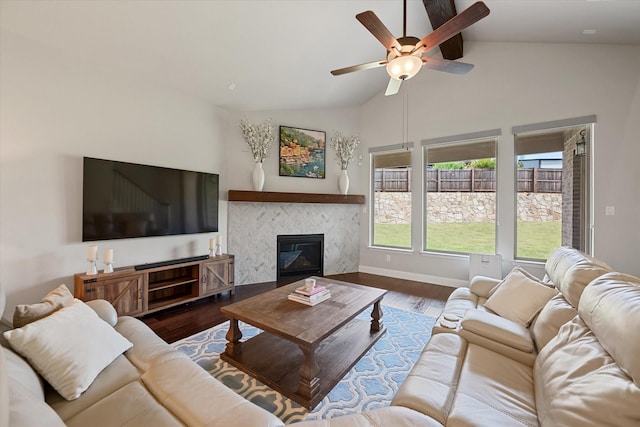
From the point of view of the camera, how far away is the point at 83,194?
2705 mm

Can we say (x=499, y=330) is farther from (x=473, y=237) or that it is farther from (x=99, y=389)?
(x=473, y=237)

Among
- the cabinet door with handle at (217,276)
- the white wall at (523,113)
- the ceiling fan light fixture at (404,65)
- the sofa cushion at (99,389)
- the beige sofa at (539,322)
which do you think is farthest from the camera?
the cabinet door with handle at (217,276)

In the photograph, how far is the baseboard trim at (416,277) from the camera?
4.24 m

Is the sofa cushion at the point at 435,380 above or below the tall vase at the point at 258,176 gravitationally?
below

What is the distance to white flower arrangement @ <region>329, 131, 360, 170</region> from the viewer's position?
5012 millimetres

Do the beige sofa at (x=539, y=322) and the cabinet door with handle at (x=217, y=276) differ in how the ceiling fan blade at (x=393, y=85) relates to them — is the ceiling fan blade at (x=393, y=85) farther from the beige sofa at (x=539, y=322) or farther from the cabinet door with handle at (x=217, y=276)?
the cabinet door with handle at (x=217, y=276)

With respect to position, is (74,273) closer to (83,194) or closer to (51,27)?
(83,194)

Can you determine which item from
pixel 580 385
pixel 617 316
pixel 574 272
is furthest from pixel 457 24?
pixel 580 385

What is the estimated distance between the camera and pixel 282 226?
4641 millimetres

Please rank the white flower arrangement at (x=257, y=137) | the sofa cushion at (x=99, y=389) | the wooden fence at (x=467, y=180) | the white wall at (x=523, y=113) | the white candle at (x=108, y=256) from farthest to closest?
the white flower arrangement at (x=257, y=137), the wooden fence at (x=467, y=180), the white wall at (x=523, y=113), the white candle at (x=108, y=256), the sofa cushion at (x=99, y=389)

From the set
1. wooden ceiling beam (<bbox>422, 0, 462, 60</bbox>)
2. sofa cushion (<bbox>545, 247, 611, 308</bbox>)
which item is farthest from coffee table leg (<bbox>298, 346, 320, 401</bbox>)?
wooden ceiling beam (<bbox>422, 0, 462, 60</bbox>)

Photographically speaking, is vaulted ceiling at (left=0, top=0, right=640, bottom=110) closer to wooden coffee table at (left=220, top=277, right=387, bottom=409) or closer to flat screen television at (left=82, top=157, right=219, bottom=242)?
flat screen television at (left=82, top=157, right=219, bottom=242)

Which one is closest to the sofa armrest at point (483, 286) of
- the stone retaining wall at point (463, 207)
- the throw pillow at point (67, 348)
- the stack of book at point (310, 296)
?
the stack of book at point (310, 296)

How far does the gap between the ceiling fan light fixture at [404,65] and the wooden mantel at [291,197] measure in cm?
266
